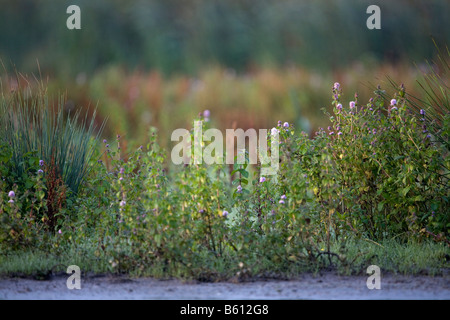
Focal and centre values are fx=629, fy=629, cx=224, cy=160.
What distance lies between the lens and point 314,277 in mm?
4441

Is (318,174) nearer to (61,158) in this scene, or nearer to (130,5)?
(61,158)

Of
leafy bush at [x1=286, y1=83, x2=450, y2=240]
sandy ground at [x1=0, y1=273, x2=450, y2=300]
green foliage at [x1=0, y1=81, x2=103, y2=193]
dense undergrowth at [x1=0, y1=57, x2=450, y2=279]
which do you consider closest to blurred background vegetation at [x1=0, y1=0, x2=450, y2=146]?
green foliage at [x1=0, y1=81, x2=103, y2=193]

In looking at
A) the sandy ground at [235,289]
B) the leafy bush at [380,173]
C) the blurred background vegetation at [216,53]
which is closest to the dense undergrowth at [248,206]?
the leafy bush at [380,173]

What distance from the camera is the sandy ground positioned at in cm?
398

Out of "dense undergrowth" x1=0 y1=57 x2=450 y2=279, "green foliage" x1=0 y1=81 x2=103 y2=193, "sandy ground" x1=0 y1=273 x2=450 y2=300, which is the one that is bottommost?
"sandy ground" x1=0 y1=273 x2=450 y2=300

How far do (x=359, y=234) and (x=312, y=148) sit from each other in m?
0.84

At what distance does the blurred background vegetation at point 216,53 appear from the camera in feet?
38.5

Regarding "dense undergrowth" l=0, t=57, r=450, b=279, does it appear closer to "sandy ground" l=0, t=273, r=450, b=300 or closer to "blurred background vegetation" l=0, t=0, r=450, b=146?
"sandy ground" l=0, t=273, r=450, b=300

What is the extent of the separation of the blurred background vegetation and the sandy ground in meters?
6.49

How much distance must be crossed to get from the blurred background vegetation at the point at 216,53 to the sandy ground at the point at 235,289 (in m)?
6.49

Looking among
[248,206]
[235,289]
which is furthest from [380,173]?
[235,289]

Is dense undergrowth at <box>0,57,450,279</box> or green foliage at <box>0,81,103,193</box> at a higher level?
green foliage at <box>0,81,103,193</box>
